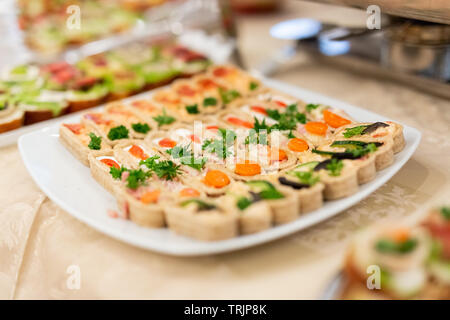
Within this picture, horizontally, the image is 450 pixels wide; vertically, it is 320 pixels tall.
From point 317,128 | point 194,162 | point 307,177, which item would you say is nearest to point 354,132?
point 317,128

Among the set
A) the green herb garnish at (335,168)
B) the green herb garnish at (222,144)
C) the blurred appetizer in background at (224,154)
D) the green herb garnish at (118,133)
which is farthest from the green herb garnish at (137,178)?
the green herb garnish at (335,168)

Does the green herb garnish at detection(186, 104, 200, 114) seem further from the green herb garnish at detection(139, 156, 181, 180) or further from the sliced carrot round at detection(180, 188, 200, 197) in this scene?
the sliced carrot round at detection(180, 188, 200, 197)

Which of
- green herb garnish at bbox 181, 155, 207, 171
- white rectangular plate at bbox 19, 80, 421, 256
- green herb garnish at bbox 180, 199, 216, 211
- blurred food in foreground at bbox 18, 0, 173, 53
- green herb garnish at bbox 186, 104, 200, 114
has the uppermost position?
blurred food in foreground at bbox 18, 0, 173, 53

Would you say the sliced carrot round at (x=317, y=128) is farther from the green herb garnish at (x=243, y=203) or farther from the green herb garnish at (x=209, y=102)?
the green herb garnish at (x=243, y=203)

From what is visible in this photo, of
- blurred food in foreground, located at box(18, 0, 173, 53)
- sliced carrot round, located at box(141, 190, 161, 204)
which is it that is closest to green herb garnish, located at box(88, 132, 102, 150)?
sliced carrot round, located at box(141, 190, 161, 204)

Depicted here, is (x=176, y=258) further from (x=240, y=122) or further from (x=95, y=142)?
(x=240, y=122)

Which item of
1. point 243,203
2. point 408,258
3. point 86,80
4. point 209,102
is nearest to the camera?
point 408,258
